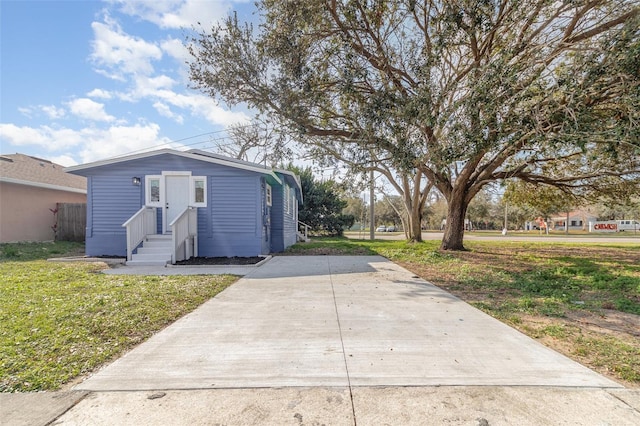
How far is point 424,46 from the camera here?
8.77 m

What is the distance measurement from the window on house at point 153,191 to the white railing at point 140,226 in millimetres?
257

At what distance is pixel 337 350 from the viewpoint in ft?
10.4

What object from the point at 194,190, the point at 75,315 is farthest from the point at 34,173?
the point at 75,315

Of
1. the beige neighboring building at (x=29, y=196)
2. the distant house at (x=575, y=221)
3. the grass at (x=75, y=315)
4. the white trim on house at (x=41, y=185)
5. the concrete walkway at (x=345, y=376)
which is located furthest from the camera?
the distant house at (x=575, y=221)

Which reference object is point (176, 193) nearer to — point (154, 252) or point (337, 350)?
point (154, 252)

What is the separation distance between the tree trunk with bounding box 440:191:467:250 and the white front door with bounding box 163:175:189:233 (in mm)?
9526

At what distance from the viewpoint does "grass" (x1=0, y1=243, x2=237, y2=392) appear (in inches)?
108

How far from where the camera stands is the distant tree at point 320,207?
23.7m

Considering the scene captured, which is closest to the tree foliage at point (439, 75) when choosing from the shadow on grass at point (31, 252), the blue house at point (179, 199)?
the blue house at point (179, 199)

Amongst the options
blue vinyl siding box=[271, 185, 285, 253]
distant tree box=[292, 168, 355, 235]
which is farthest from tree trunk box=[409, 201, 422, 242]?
blue vinyl siding box=[271, 185, 285, 253]

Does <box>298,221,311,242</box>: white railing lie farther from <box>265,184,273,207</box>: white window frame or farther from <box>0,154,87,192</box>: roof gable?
<box>0,154,87,192</box>: roof gable

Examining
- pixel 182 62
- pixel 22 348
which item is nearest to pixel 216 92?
pixel 182 62

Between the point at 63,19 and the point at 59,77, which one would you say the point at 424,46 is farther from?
the point at 59,77

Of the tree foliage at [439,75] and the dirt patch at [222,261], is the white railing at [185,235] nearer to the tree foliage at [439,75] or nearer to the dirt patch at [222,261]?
the dirt patch at [222,261]
